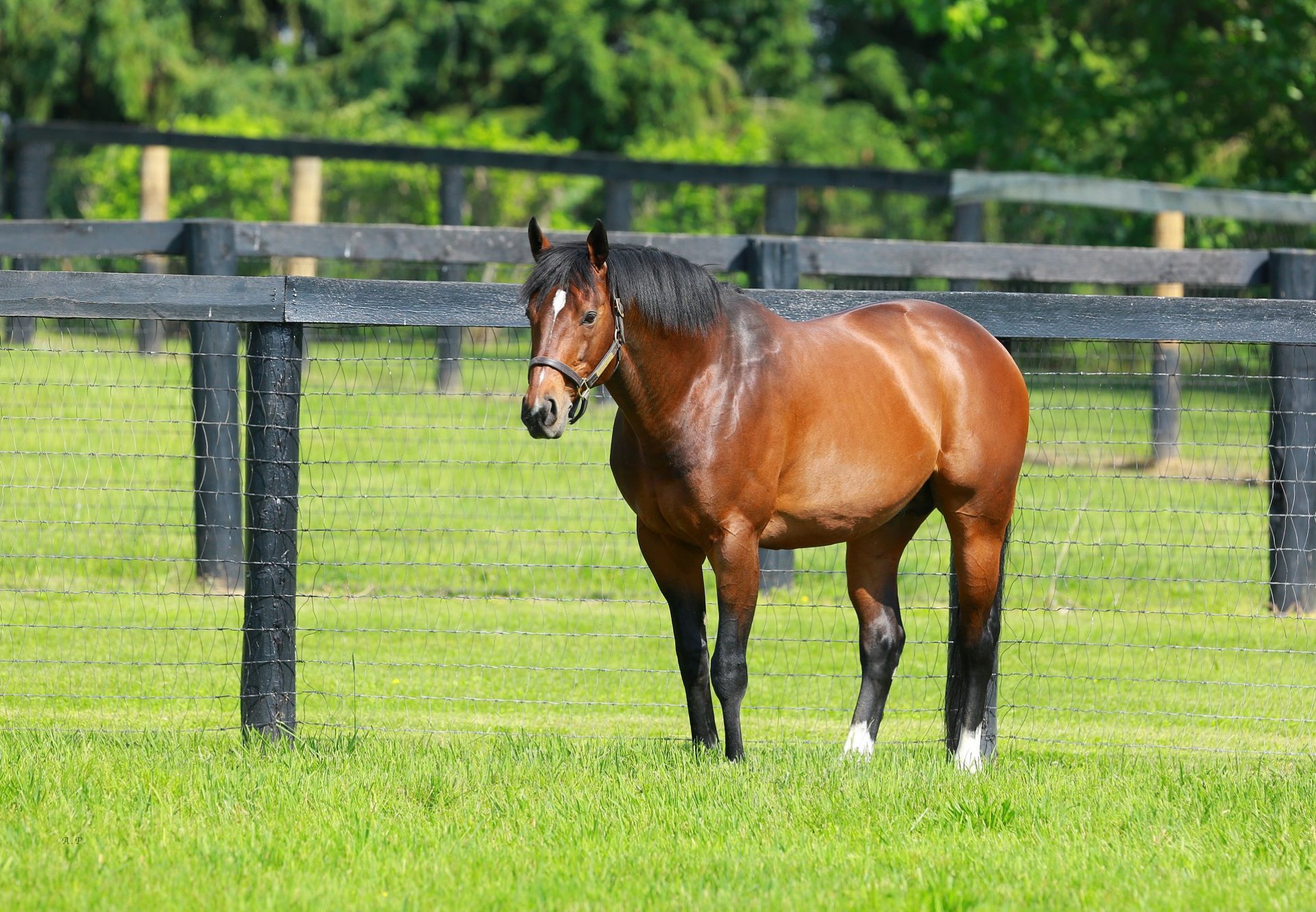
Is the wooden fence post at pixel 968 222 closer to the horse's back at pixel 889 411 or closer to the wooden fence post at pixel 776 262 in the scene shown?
the wooden fence post at pixel 776 262

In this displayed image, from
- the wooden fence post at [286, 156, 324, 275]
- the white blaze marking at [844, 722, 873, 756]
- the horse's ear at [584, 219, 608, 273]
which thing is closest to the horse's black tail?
the white blaze marking at [844, 722, 873, 756]

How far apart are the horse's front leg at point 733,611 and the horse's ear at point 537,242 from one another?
1.09 m

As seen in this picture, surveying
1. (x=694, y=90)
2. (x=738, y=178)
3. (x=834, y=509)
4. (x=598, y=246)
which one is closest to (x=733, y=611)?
(x=834, y=509)

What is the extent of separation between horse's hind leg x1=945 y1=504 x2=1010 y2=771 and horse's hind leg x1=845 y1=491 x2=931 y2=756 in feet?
0.63

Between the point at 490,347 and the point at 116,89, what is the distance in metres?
12.9

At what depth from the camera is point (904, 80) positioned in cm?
3444

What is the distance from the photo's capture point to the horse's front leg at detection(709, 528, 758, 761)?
485 cm

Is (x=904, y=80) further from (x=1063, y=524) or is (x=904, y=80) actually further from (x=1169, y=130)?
(x=1063, y=524)

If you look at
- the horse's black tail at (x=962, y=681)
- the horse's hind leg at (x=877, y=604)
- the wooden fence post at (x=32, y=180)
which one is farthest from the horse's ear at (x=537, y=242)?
the wooden fence post at (x=32, y=180)

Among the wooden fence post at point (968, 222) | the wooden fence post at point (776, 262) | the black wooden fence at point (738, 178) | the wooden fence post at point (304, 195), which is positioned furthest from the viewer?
the wooden fence post at point (304, 195)

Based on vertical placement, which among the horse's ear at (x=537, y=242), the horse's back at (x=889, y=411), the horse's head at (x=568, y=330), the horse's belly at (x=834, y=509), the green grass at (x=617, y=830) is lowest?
the green grass at (x=617, y=830)

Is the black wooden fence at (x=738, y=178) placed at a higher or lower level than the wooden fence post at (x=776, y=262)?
higher

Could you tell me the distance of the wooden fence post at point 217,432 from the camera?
7.90 metres

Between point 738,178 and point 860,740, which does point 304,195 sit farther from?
point 860,740
